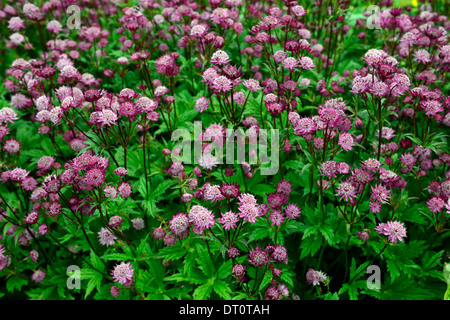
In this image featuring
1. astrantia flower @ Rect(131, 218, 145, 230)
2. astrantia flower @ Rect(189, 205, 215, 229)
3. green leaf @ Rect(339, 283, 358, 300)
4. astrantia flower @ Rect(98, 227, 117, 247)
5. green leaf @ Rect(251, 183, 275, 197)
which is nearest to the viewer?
astrantia flower @ Rect(189, 205, 215, 229)

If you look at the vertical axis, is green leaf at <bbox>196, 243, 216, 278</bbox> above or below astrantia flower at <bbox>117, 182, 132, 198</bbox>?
below

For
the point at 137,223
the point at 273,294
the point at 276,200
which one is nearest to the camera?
the point at 273,294

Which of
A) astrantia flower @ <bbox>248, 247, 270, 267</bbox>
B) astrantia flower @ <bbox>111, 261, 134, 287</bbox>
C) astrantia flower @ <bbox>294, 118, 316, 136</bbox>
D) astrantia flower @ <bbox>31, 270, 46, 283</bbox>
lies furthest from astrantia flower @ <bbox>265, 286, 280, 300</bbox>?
astrantia flower @ <bbox>31, 270, 46, 283</bbox>

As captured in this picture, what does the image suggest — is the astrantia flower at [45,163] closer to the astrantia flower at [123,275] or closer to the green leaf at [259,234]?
the astrantia flower at [123,275]

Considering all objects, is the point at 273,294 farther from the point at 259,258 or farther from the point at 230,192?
the point at 230,192

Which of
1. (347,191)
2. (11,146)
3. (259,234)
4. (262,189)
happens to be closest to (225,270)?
(259,234)

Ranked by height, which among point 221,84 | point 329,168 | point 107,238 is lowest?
point 107,238

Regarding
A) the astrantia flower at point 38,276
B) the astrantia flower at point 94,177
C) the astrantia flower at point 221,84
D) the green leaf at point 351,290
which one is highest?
the astrantia flower at point 221,84

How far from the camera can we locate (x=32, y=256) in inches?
120

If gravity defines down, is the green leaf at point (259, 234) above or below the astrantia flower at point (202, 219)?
below

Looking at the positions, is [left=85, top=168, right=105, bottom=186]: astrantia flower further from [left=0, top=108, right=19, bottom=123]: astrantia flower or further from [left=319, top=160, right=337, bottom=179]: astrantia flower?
[left=319, top=160, right=337, bottom=179]: astrantia flower

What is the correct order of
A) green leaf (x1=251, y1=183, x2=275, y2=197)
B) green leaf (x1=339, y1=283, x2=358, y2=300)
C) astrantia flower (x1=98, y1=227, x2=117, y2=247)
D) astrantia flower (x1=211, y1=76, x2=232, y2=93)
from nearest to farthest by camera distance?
astrantia flower (x1=211, y1=76, x2=232, y2=93) < green leaf (x1=339, y1=283, x2=358, y2=300) < astrantia flower (x1=98, y1=227, x2=117, y2=247) < green leaf (x1=251, y1=183, x2=275, y2=197)

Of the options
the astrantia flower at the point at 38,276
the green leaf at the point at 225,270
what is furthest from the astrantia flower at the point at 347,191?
the astrantia flower at the point at 38,276

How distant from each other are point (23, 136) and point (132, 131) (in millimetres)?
1852
